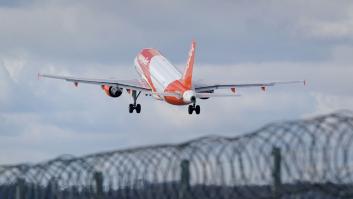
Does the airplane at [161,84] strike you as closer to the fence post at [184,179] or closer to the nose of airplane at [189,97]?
the nose of airplane at [189,97]

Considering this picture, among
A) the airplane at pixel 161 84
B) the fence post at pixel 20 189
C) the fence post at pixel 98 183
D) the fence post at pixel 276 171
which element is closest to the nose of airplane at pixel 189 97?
the airplane at pixel 161 84

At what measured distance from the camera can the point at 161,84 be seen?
138 m

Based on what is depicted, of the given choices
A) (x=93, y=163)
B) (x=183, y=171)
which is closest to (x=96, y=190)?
(x=93, y=163)

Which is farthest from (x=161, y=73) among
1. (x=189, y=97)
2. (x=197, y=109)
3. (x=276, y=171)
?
(x=276, y=171)

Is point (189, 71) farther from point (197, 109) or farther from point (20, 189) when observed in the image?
point (20, 189)

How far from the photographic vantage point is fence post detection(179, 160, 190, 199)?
20828 millimetres

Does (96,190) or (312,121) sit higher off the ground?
(312,121)

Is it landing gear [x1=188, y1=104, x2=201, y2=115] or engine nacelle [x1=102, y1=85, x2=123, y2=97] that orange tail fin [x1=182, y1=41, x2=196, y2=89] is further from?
engine nacelle [x1=102, y1=85, x2=123, y2=97]

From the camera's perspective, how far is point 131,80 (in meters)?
158

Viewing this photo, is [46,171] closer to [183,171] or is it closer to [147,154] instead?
[147,154]

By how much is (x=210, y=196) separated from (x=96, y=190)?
4221 millimetres

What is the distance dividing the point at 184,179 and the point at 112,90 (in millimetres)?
124528

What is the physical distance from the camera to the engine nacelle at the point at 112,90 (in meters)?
144

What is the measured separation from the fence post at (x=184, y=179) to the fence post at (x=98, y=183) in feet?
9.59
